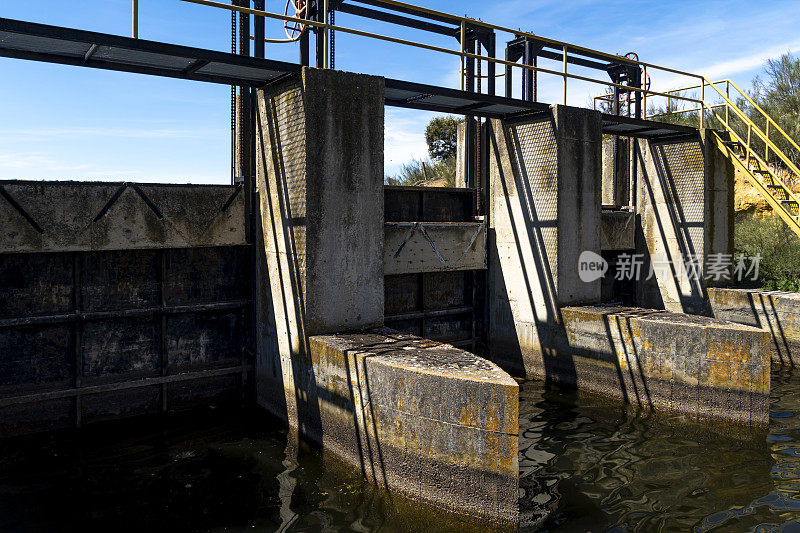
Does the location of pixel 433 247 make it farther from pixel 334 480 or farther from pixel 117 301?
pixel 117 301

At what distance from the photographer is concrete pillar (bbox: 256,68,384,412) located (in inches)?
302

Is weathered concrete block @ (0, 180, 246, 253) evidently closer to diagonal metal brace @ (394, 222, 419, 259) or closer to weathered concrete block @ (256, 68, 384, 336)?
weathered concrete block @ (256, 68, 384, 336)

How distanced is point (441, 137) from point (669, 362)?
2453 cm

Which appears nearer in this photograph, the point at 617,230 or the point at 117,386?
the point at 117,386

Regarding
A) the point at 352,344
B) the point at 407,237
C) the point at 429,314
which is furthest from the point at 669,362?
the point at 352,344

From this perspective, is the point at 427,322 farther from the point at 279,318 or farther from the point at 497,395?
the point at 497,395

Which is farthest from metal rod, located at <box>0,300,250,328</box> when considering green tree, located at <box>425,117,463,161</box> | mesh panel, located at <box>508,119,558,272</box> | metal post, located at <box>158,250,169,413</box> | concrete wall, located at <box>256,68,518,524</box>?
green tree, located at <box>425,117,463,161</box>

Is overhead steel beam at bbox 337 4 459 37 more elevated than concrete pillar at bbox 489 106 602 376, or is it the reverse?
overhead steel beam at bbox 337 4 459 37

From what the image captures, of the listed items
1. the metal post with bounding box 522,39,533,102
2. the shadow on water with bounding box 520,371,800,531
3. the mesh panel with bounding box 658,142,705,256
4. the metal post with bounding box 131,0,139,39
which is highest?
the metal post with bounding box 522,39,533,102

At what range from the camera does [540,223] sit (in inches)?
426

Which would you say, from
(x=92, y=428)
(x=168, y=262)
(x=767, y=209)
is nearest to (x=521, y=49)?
(x=168, y=262)

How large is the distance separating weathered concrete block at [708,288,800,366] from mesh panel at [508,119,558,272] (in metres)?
5.03

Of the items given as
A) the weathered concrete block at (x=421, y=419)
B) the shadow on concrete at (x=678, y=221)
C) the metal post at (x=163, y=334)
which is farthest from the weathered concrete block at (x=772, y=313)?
the metal post at (x=163, y=334)

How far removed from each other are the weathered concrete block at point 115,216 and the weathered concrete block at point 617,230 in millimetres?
7928
